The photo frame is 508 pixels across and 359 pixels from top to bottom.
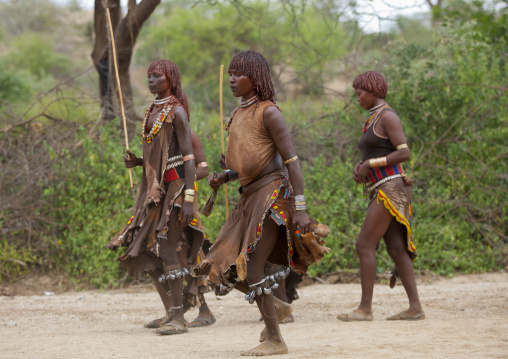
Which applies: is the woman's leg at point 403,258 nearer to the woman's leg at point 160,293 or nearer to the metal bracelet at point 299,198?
the metal bracelet at point 299,198

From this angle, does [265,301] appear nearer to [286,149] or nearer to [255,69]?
[286,149]

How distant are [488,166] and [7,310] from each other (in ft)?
20.8

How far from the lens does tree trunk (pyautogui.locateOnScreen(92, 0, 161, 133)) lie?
9734 millimetres

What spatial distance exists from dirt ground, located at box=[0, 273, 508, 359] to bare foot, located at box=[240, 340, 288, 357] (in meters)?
0.10

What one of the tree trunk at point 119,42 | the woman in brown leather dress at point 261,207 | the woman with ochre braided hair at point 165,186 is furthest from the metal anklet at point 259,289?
the tree trunk at point 119,42

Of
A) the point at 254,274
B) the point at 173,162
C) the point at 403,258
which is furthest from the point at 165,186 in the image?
the point at 403,258

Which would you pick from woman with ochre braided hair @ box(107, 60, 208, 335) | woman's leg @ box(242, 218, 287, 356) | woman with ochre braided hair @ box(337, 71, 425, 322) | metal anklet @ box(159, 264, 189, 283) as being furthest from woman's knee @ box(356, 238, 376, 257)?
woman's leg @ box(242, 218, 287, 356)

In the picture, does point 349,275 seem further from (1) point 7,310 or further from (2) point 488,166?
(1) point 7,310

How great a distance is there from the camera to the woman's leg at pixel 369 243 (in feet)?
19.0

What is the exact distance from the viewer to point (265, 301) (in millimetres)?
4387

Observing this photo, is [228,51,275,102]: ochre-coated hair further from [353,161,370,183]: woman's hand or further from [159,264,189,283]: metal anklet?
[159,264,189,283]: metal anklet

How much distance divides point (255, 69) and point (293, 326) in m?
2.32

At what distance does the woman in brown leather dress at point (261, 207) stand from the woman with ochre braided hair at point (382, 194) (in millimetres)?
1389

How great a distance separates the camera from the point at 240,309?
6.97 m
